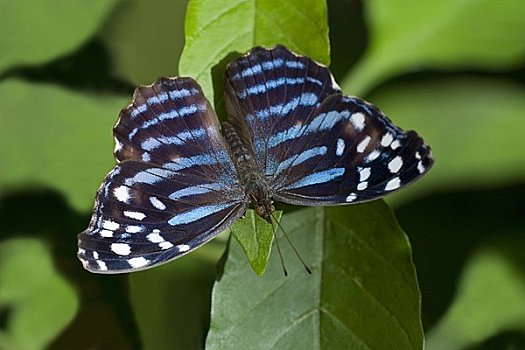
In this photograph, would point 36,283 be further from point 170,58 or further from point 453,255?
point 453,255

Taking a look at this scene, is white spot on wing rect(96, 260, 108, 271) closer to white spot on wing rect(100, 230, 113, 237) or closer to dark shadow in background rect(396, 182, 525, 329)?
white spot on wing rect(100, 230, 113, 237)

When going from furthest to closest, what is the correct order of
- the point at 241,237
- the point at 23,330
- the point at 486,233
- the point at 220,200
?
the point at 486,233
the point at 23,330
the point at 220,200
the point at 241,237

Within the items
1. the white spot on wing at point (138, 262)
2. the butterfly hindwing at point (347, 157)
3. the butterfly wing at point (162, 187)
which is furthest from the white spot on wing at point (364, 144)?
the white spot on wing at point (138, 262)

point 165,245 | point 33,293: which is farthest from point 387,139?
point 33,293

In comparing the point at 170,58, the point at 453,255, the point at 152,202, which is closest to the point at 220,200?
the point at 152,202

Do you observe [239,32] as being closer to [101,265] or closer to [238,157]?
[238,157]

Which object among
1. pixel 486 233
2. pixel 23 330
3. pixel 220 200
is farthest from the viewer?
pixel 486 233
